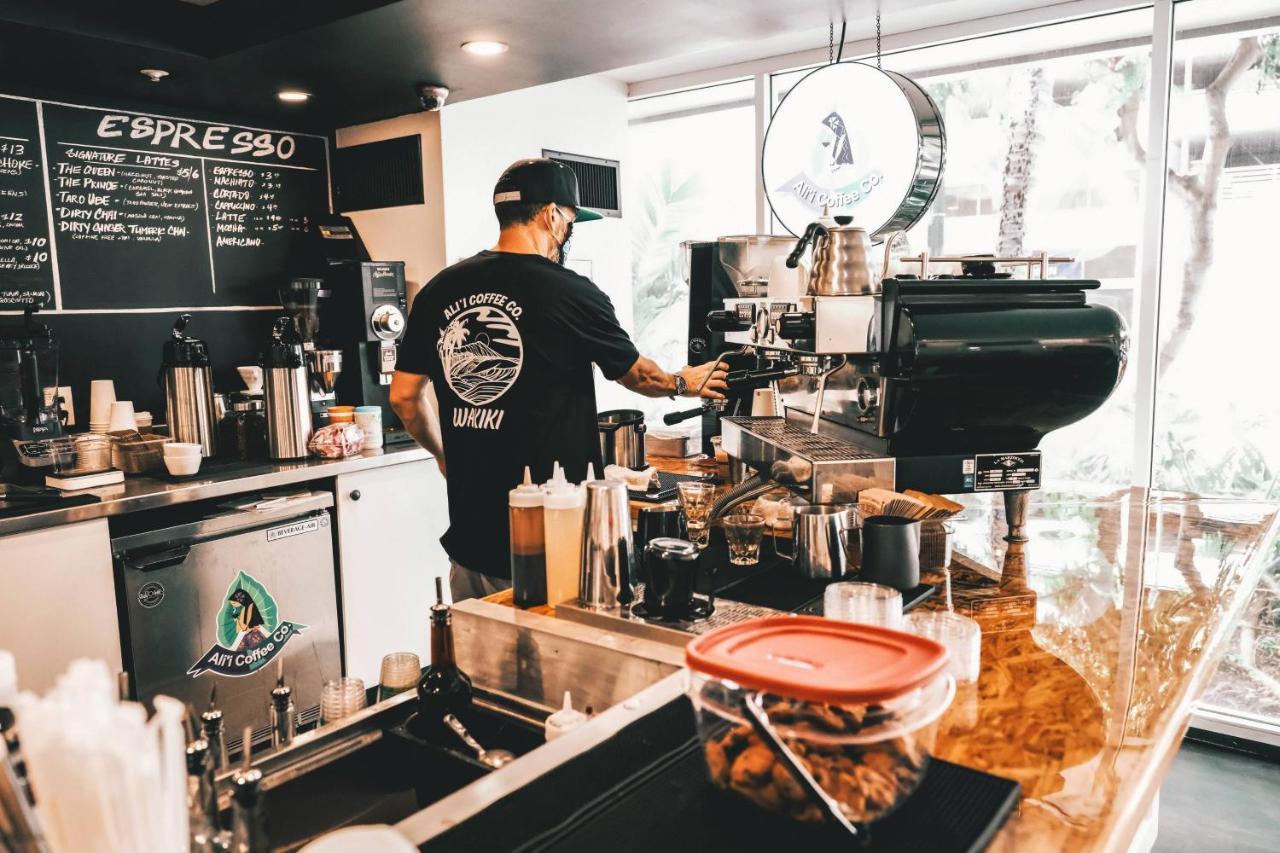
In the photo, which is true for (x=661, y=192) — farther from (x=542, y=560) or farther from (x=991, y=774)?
(x=991, y=774)

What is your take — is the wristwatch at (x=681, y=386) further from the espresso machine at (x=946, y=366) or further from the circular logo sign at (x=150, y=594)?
the circular logo sign at (x=150, y=594)

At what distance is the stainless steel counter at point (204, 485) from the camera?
2604mm

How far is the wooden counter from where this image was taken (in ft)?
3.42

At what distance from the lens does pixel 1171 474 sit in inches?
143

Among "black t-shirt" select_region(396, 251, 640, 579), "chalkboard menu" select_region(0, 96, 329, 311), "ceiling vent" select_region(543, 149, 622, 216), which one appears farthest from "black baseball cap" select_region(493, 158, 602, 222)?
"ceiling vent" select_region(543, 149, 622, 216)

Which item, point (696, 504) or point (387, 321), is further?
point (387, 321)

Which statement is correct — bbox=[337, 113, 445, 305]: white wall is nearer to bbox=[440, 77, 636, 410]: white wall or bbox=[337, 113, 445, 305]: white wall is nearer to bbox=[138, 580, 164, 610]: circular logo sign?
bbox=[440, 77, 636, 410]: white wall

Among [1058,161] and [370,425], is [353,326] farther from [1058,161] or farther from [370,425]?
[1058,161]

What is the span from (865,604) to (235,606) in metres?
2.39

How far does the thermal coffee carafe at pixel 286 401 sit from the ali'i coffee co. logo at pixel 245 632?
554 mm

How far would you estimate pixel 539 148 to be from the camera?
4359 mm

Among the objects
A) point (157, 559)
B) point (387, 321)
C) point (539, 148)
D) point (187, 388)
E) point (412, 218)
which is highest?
point (539, 148)

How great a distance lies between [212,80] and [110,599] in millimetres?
1896

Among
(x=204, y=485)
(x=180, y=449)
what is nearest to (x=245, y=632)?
(x=204, y=485)
